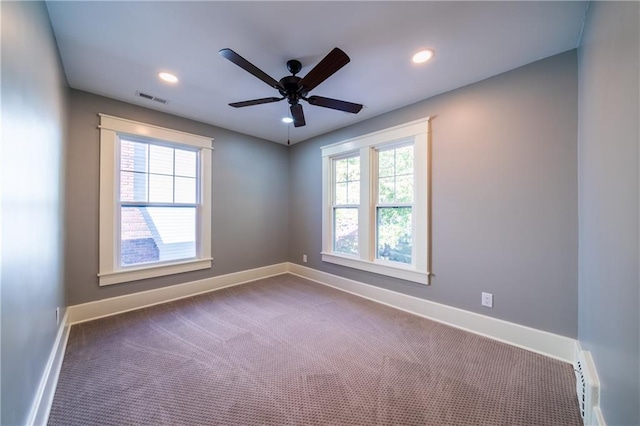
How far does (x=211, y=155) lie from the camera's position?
3.60 meters

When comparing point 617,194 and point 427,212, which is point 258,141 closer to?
point 427,212

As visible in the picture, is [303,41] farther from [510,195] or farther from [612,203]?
[510,195]

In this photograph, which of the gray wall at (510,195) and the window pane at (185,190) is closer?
the gray wall at (510,195)

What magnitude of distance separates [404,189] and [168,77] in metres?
2.81

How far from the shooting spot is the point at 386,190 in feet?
10.6

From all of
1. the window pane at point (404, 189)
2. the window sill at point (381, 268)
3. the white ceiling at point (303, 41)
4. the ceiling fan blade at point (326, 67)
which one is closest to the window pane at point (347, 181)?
the window pane at point (404, 189)

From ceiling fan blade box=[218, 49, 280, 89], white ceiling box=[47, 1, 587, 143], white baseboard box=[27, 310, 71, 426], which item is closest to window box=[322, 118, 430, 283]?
white ceiling box=[47, 1, 587, 143]

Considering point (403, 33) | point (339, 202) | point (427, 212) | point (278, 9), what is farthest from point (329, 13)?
point (339, 202)

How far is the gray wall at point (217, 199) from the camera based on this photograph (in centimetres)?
258

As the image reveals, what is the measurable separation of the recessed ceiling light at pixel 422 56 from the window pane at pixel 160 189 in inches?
127

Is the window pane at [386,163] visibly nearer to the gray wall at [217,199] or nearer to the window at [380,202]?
the window at [380,202]

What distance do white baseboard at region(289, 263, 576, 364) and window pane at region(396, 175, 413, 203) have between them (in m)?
1.17

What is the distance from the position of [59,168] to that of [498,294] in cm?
413

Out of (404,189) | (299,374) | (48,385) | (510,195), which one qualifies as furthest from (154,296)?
(510,195)
